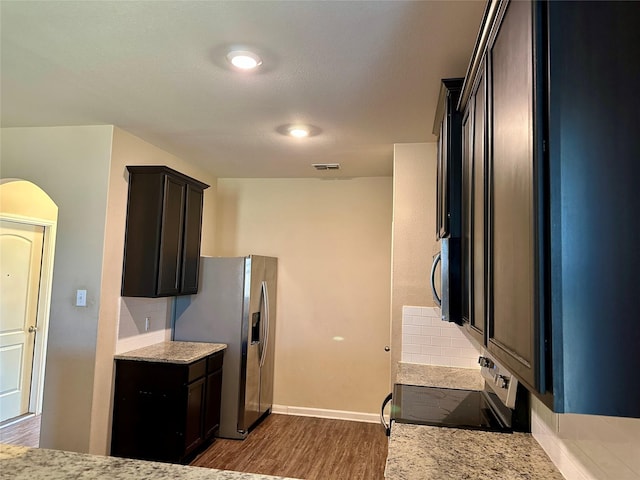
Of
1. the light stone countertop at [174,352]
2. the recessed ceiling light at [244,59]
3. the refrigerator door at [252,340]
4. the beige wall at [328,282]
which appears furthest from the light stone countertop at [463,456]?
the beige wall at [328,282]

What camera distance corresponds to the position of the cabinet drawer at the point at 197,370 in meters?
3.32

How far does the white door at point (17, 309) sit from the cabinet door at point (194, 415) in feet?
7.17

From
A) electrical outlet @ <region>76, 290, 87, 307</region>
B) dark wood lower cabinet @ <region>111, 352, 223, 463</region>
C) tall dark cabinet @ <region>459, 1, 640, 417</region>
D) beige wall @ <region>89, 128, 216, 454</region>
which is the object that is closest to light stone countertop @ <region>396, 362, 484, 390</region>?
dark wood lower cabinet @ <region>111, 352, 223, 463</region>

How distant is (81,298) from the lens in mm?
3113

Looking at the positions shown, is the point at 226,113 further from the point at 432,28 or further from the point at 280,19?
the point at 432,28

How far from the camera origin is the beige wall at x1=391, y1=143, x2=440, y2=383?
10.8 feet

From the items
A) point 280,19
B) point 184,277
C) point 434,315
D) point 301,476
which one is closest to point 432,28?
point 280,19

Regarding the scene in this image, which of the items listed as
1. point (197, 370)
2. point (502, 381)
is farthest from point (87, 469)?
point (197, 370)

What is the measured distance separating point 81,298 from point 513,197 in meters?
3.11

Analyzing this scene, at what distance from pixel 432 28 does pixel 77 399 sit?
129 inches

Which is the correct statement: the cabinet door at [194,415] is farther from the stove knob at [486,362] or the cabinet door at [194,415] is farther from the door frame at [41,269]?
the stove knob at [486,362]

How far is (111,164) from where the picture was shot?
3.20 metres

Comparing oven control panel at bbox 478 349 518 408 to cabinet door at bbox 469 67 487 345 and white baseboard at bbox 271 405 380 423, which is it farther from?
white baseboard at bbox 271 405 380 423

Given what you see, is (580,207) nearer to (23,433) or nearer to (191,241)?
(191,241)
